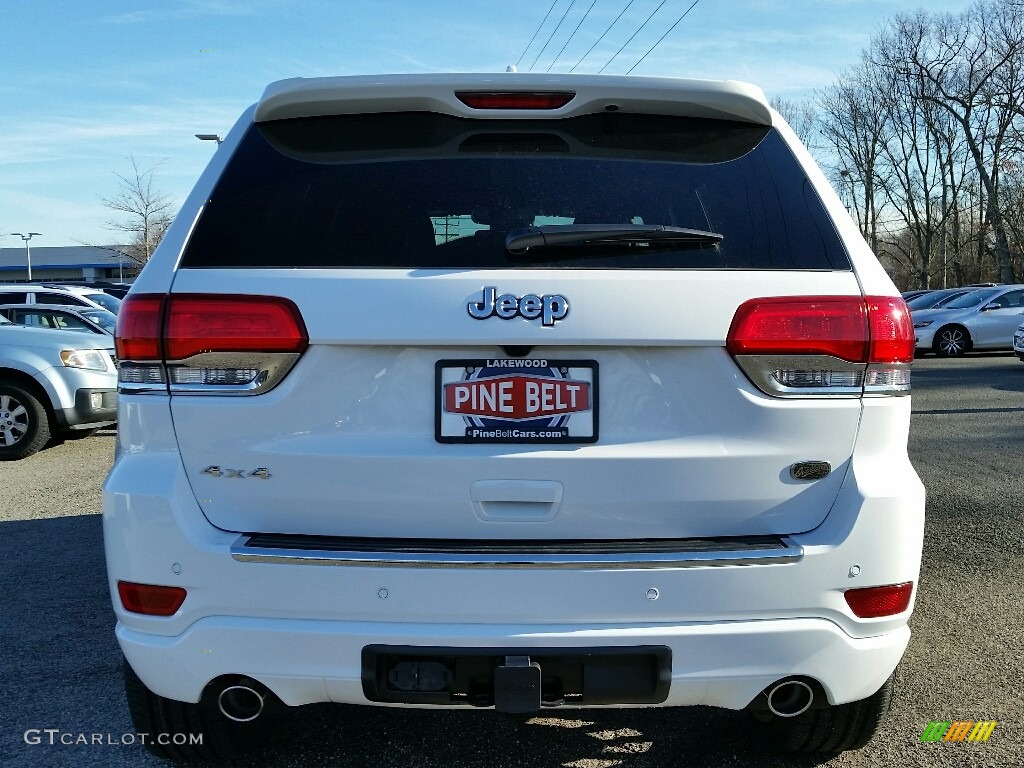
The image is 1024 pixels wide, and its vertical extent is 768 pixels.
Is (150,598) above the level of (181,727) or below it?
above

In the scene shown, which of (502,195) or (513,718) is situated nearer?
(502,195)

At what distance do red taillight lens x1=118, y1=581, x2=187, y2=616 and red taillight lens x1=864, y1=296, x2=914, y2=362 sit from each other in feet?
5.65

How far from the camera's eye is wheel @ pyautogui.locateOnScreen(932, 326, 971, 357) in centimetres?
2022

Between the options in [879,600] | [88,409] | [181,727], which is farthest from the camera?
[88,409]

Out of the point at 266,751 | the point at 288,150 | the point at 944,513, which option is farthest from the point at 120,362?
the point at 944,513

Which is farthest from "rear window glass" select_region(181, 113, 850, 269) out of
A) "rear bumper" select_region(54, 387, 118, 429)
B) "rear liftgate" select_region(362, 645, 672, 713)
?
"rear bumper" select_region(54, 387, 118, 429)

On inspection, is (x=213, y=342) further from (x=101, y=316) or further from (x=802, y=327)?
(x=101, y=316)

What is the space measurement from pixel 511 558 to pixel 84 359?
789cm

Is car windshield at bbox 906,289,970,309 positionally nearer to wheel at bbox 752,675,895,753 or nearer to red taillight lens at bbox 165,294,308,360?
wheel at bbox 752,675,895,753

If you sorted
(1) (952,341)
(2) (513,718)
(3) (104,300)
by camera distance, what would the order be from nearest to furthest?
(2) (513,718) → (3) (104,300) → (1) (952,341)

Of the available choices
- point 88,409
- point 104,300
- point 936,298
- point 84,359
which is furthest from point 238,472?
point 936,298

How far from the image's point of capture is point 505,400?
210 centimetres

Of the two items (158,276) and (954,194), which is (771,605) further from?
(954,194)

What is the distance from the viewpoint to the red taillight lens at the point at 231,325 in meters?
2.09
